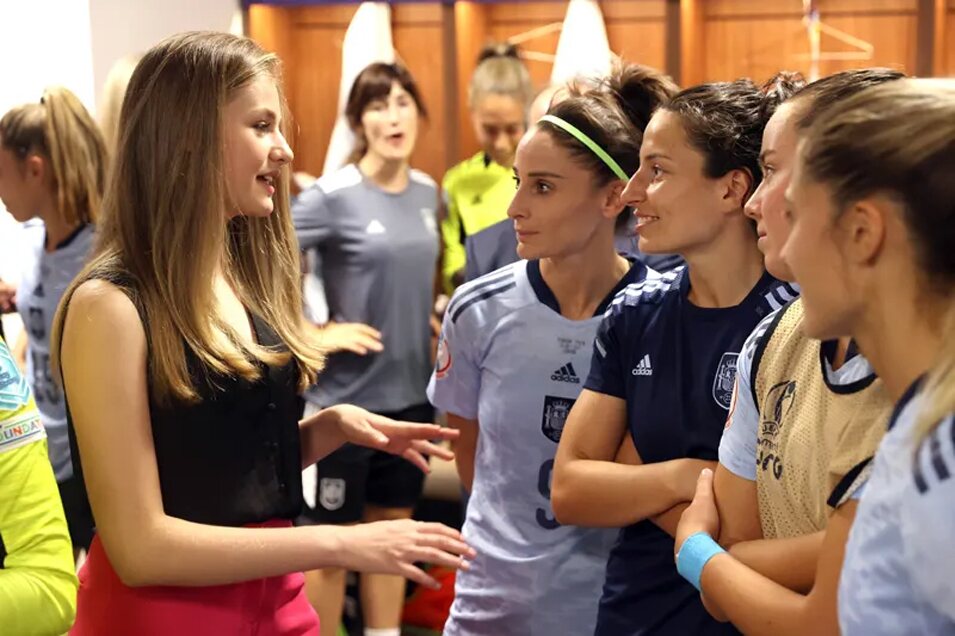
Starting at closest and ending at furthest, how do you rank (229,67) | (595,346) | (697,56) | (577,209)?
1. (229,67)
2. (595,346)
3. (577,209)
4. (697,56)

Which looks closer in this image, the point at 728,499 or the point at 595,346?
the point at 728,499

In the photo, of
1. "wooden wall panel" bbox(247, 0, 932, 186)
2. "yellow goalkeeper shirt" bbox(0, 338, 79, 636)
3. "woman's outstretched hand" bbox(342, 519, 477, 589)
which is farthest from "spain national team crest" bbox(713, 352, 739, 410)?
"wooden wall panel" bbox(247, 0, 932, 186)

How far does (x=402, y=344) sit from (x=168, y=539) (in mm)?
2444

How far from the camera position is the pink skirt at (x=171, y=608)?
1.72m

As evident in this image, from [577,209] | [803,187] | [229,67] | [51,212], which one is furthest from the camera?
[51,212]

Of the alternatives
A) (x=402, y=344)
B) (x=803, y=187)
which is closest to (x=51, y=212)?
(x=402, y=344)

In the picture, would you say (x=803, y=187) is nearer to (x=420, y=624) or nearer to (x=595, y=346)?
(x=595, y=346)

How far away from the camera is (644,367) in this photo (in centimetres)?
183

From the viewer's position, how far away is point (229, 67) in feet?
5.77

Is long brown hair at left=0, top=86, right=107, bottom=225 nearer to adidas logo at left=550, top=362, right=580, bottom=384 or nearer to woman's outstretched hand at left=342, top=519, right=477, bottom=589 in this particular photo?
adidas logo at left=550, top=362, right=580, bottom=384

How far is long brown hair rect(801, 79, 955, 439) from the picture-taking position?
41.1 inches

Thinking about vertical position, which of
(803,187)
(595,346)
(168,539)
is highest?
(803,187)

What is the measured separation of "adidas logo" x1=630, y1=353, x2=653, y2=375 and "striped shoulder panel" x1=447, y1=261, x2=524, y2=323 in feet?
1.64

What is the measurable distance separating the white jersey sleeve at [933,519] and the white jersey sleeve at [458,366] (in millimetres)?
1334
